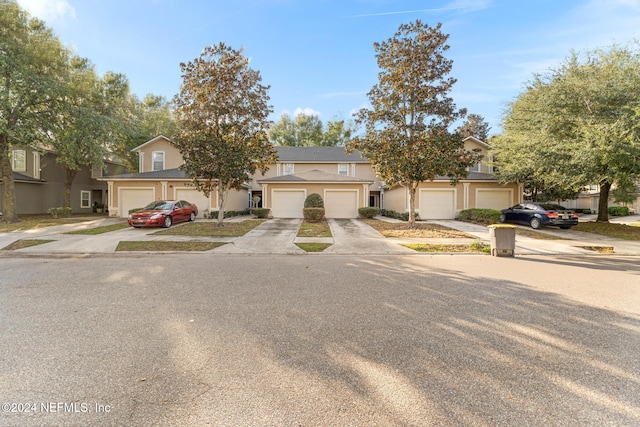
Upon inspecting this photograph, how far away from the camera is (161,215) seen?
49.8 feet

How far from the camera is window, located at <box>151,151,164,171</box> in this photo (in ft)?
80.3

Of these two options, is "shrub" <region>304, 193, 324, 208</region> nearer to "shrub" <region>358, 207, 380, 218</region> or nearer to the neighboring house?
"shrub" <region>358, 207, 380, 218</region>

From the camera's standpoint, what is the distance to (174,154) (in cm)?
2439

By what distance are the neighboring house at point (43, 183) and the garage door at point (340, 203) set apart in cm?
1836

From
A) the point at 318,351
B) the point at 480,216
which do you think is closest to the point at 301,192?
the point at 480,216

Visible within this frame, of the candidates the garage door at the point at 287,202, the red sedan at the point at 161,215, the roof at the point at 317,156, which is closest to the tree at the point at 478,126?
the roof at the point at 317,156

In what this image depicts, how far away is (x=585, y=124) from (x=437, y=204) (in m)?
9.08

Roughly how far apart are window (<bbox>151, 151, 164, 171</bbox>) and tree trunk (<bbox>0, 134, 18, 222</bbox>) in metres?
8.50

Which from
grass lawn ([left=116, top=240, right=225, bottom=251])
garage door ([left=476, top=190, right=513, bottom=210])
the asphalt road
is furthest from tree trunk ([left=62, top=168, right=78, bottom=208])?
garage door ([left=476, top=190, right=513, bottom=210])

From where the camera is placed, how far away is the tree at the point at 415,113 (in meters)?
13.7

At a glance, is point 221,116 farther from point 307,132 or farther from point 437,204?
point 307,132

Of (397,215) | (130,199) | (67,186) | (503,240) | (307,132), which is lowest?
(503,240)

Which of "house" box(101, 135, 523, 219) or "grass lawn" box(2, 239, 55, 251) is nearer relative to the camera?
"grass lawn" box(2, 239, 55, 251)

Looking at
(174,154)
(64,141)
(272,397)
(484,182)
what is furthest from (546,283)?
(174,154)
